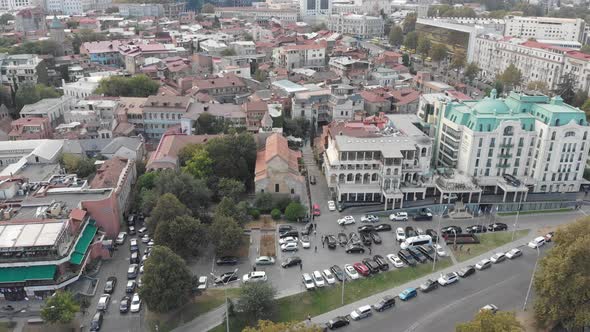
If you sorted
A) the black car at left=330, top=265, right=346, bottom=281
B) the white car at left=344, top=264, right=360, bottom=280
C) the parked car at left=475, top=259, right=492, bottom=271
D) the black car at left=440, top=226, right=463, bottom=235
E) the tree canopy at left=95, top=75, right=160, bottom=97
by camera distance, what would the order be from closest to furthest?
the black car at left=330, top=265, right=346, bottom=281
the white car at left=344, top=264, right=360, bottom=280
the parked car at left=475, top=259, right=492, bottom=271
the black car at left=440, top=226, right=463, bottom=235
the tree canopy at left=95, top=75, right=160, bottom=97

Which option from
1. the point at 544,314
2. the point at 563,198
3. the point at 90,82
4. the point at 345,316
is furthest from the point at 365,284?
the point at 90,82

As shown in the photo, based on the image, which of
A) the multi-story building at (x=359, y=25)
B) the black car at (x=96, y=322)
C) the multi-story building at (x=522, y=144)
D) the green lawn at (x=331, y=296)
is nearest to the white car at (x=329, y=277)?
the green lawn at (x=331, y=296)

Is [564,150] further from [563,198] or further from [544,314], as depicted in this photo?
[544,314]

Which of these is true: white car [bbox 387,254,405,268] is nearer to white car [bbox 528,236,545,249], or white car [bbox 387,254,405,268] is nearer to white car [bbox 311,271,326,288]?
white car [bbox 311,271,326,288]

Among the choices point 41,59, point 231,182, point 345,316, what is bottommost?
point 345,316

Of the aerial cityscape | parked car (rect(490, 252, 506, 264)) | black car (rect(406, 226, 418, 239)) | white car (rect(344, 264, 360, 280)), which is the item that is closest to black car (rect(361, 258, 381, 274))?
the aerial cityscape

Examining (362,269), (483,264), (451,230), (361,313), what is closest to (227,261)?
(362,269)
